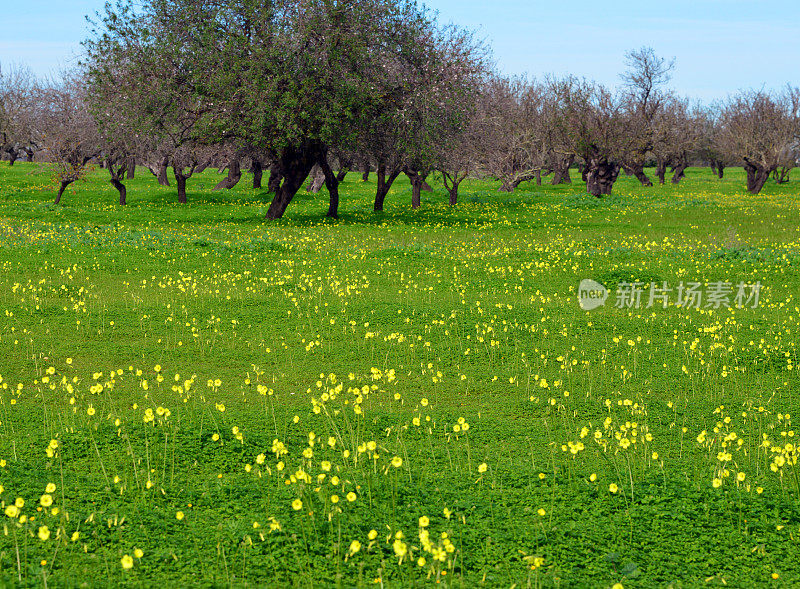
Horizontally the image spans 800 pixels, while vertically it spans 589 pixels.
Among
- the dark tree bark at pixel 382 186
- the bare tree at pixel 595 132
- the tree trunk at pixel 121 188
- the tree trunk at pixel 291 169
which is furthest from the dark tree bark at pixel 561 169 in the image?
the tree trunk at pixel 121 188

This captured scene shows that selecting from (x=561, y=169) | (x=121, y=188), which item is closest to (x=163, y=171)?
(x=121, y=188)

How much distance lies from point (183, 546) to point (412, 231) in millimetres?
22033

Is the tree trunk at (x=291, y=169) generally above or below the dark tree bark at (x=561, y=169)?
below

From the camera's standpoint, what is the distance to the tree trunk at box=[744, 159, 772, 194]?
5244cm

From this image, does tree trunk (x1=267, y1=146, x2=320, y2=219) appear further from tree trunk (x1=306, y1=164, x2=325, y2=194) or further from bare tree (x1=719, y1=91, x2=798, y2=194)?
bare tree (x1=719, y1=91, x2=798, y2=194)

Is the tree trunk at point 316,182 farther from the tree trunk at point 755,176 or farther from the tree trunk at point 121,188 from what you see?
the tree trunk at point 755,176

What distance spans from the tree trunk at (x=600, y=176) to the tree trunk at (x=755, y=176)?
12.1 m

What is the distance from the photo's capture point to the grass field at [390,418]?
5.16 metres

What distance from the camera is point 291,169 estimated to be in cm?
3009

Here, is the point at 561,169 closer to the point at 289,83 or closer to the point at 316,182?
the point at 316,182

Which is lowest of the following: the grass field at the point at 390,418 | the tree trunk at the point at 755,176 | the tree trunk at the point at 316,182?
the grass field at the point at 390,418

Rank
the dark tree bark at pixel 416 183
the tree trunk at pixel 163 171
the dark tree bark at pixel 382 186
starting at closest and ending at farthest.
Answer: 1. the dark tree bark at pixel 382 186
2. the dark tree bark at pixel 416 183
3. the tree trunk at pixel 163 171

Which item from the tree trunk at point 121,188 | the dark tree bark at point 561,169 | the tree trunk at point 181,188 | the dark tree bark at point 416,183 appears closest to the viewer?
the tree trunk at point 121,188

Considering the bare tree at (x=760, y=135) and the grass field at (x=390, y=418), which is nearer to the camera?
the grass field at (x=390, y=418)
